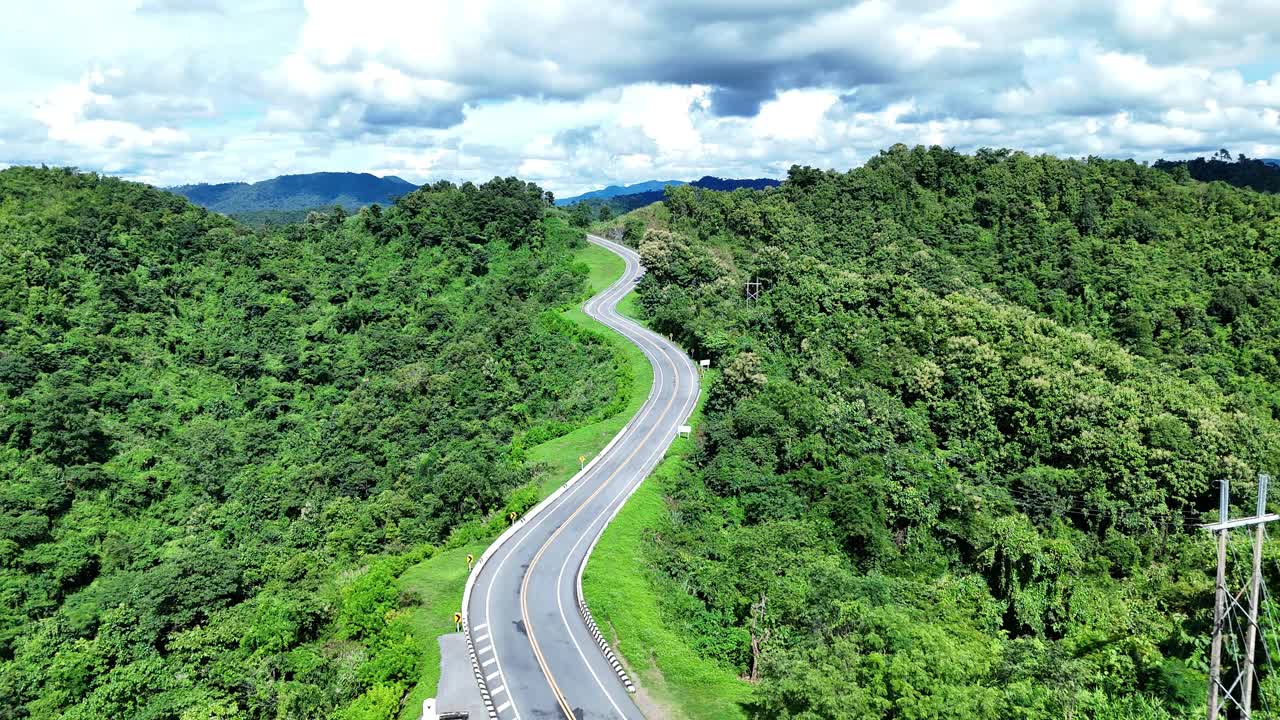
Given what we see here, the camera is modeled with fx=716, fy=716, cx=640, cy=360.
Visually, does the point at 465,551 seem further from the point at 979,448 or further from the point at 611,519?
the point at 979,448

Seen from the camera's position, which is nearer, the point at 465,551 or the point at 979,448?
the point at 465,551

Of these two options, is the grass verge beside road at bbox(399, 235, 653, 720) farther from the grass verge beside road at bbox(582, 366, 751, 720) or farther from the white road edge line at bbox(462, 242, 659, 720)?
the grass verge beside road at bbox(582, 366, 751, 720)

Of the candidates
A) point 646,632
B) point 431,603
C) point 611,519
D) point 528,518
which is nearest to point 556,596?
point 646,632

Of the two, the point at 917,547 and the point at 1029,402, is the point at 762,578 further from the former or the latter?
the point at 1029,402

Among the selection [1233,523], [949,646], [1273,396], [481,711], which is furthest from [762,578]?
[1273,396]

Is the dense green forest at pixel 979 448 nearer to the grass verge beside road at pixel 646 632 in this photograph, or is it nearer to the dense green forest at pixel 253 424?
the grass verge beside road at pixel 646 632
